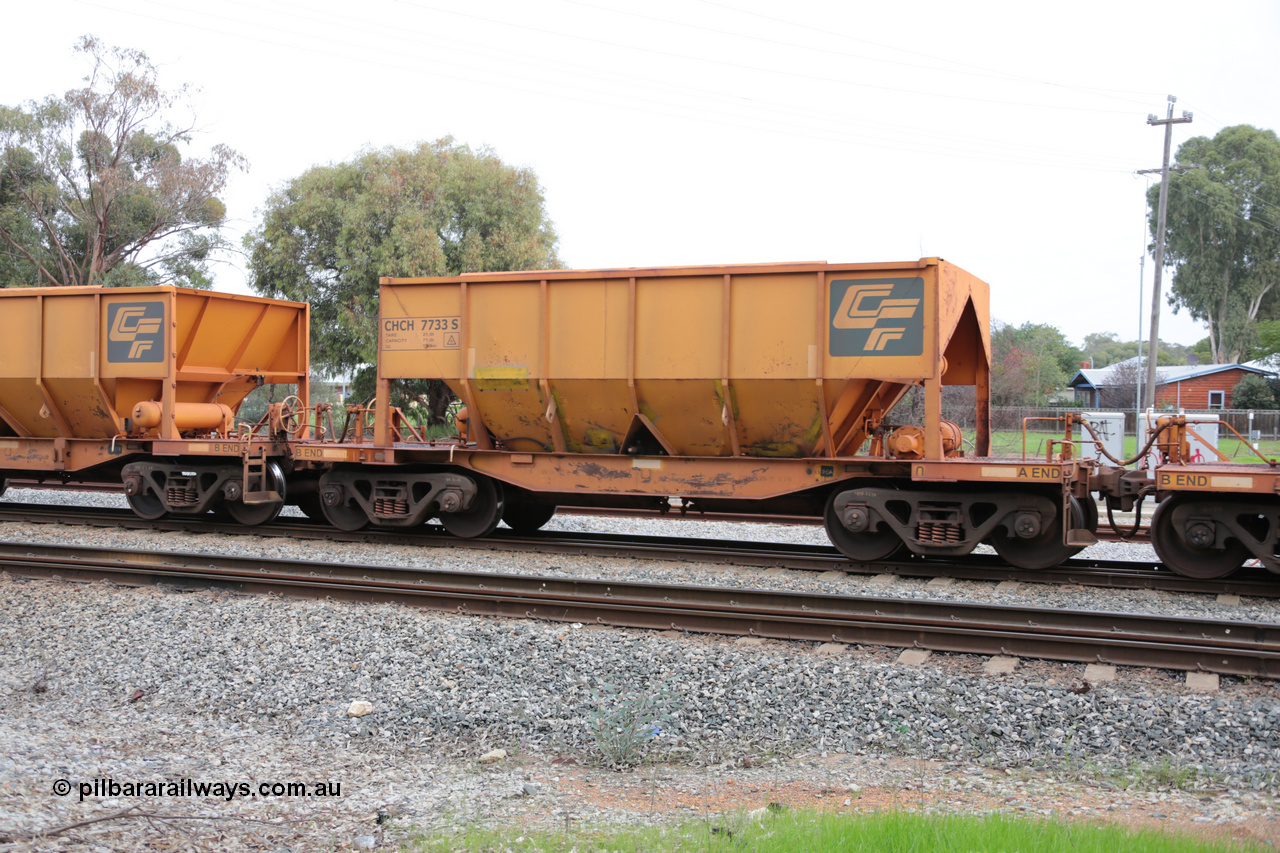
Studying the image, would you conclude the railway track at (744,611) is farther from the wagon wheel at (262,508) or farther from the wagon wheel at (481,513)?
the wagon wheel at (262,508)

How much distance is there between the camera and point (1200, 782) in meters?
4.58

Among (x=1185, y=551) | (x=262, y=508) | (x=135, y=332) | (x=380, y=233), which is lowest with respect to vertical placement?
(x=262, y=508)

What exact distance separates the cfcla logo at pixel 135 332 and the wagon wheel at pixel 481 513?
4992 mm

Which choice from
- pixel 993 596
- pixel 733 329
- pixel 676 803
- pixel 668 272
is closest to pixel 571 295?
pixel 668 272

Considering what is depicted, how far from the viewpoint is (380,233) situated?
27922mm

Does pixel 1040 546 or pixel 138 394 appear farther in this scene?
pixel 138 394

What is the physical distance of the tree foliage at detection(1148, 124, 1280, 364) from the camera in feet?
209

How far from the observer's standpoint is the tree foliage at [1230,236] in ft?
209

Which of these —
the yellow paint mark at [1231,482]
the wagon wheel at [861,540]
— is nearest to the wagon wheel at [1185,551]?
the yellow paint mark at [1231,482]

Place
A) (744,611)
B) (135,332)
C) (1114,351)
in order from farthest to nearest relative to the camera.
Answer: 1. (1114,351)
2. (135,332)
3. (744,611)

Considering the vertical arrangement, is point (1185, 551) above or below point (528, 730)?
above

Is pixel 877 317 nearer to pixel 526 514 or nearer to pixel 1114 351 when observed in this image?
pixel 526 514

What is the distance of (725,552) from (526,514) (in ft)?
10.6

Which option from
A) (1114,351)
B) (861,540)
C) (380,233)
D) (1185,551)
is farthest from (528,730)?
(1114,351)
